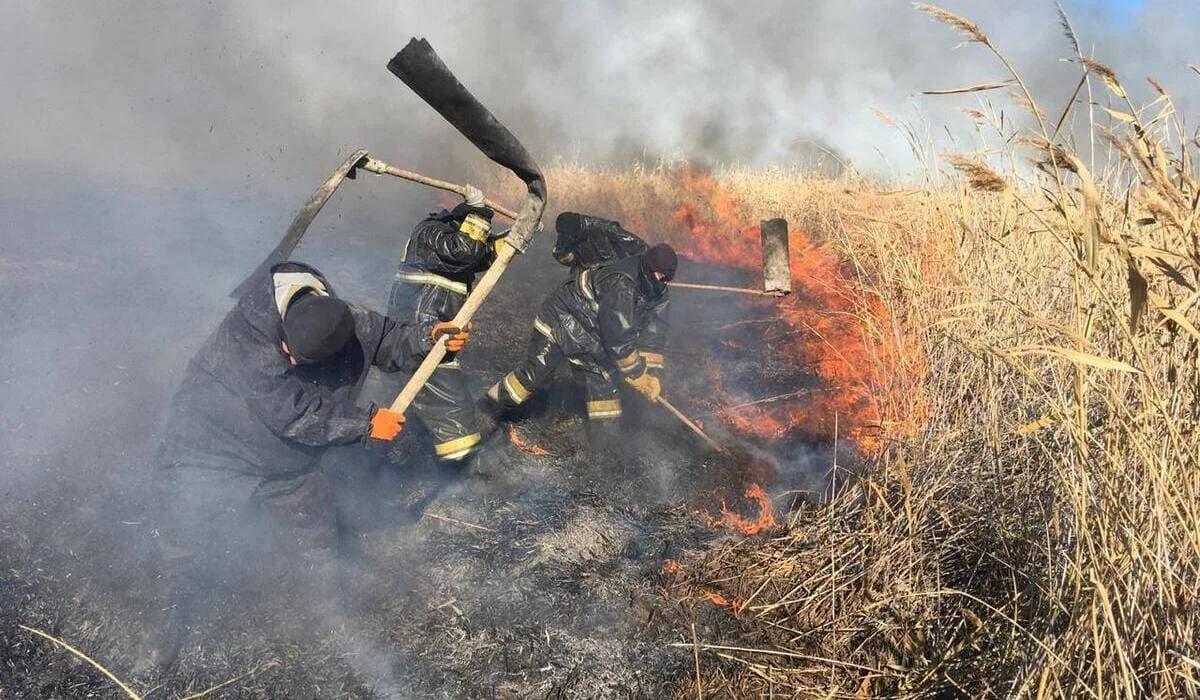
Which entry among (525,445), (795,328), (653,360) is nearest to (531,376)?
(525,445)

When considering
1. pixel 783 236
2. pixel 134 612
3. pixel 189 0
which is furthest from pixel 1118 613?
pixel 189 0

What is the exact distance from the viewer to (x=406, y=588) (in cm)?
358

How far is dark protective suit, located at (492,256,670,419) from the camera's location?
Result: 5395 mm

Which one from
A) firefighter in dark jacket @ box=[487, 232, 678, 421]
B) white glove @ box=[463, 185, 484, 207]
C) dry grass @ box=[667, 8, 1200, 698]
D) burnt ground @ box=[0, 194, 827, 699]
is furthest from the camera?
firefighter in dark jacket @ box=[487, 232, 678, 421]

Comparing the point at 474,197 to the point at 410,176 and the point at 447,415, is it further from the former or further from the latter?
the point at 447,415

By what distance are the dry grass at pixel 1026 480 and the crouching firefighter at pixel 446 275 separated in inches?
82.4

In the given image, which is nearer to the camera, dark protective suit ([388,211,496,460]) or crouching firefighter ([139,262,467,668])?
crouching firefighter ([139,262,467,668])

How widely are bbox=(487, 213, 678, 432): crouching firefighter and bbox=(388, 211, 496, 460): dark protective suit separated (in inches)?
26.2

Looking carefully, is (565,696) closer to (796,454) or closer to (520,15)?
(796,454)

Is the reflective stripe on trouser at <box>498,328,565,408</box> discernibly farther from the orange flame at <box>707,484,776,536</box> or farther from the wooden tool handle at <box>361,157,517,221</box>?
the orange flame at <box>707,484,776,536</box>

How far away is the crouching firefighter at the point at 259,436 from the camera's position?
10.6 ft

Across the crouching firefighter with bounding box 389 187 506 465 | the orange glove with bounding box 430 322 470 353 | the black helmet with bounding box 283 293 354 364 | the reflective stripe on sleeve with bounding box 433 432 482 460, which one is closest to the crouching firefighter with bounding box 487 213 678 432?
the crouching firefighter with bounding box 389 187 506 465

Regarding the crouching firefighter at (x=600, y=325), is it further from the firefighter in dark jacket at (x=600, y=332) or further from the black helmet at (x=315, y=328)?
the black helmet at (x=315, y=328)

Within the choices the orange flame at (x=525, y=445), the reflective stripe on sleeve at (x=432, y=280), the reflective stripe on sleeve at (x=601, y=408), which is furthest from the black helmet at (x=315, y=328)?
the reflective stripe on sleeve at (x=601, y=408)
